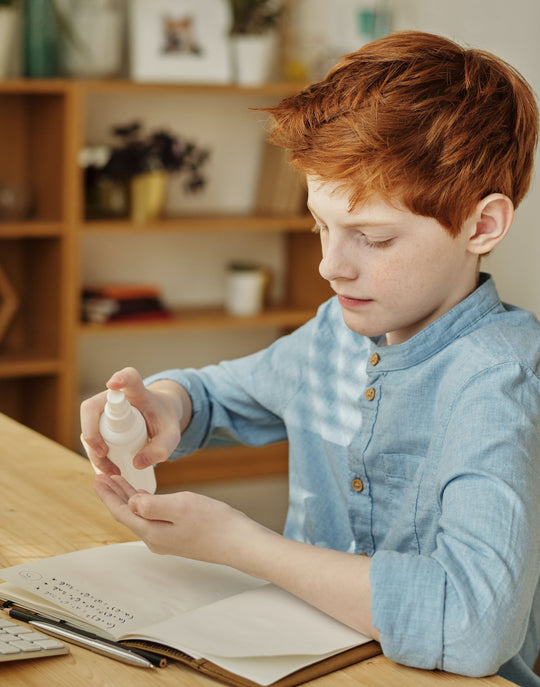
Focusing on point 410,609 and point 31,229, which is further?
point 31,229

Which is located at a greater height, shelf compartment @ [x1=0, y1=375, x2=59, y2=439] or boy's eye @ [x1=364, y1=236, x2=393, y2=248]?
boy's eye @ [x1=364, y1=236, x2=393, y2=248]

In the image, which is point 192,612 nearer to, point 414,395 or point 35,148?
point 414,395

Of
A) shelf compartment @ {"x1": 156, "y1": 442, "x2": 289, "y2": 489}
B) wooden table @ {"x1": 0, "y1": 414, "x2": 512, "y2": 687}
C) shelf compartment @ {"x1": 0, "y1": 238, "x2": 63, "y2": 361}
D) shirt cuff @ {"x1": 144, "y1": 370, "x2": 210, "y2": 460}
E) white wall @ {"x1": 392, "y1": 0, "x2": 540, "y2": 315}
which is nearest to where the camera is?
wooden table @ {"x1": 0, "y1": 414, "x2": 512, "y2": 687}

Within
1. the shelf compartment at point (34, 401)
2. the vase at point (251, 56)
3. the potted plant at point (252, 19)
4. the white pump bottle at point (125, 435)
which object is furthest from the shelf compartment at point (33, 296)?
the white pump bottle at point (125, 435)

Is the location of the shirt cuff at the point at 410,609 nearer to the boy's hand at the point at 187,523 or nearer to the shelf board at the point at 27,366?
the boy's hand at the point at 187,523

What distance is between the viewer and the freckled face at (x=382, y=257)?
102 cm

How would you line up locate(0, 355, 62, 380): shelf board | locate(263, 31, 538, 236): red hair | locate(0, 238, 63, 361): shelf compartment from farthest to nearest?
locate(0, 238, 63, 361): shelf compartment < locate(0, 355, 62, 380): shelf board < locate(263, 31, 538, 236): red hair

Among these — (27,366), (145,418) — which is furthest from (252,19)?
Result: (145,418)

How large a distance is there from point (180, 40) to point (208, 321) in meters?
1.04

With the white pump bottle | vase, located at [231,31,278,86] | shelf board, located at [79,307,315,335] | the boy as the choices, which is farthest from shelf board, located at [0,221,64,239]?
the white pump bottle

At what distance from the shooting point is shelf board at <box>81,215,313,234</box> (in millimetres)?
3531

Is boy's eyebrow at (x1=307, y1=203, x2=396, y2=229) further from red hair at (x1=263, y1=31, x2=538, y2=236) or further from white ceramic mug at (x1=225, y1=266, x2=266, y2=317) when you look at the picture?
white ceramic mug at (x1=225, y1=266, x2=266, y2=317)

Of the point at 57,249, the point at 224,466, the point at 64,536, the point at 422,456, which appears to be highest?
the point at 422,456

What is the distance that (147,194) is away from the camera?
361 centimetres
